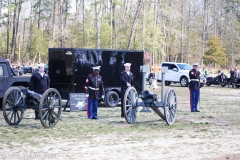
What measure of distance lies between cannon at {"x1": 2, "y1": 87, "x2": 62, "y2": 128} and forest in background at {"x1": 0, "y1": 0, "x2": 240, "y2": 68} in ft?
139

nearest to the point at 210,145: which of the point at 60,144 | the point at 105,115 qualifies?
the point at 60,144

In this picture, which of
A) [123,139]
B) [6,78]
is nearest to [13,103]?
[123,139]

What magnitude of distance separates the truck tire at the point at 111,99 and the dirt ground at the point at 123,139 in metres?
3.36

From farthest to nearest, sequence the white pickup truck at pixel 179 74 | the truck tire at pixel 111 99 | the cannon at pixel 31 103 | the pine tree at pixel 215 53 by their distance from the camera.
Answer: the pine tree at pixel 215 53
the white pickup truck at pixel 179 74
the truck tire at pixel 111 99
the cannon at pixel 31 103

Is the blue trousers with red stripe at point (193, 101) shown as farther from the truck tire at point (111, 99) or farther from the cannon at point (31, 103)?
the cannon at point (31, 103)

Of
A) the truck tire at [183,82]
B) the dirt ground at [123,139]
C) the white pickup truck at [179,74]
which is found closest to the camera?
the dirt ground at [123,139]

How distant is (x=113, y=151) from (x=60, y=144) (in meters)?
1.41

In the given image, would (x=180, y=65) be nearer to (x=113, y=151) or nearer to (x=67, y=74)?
(x=67, y=74)

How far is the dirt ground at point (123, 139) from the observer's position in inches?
384

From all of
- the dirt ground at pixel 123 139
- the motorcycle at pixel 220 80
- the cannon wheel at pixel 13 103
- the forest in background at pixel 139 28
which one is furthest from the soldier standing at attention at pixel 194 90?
the forest in background at pixel 139 28

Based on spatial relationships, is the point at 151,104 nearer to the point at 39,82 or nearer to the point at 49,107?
the point at 49,107

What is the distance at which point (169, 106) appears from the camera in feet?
47.0

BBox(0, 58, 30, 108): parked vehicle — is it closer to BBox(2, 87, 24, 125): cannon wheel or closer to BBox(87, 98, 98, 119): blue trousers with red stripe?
BBox(87, 98, 98, 119): blue trousers with red stripe

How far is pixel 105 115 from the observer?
1712 cm
